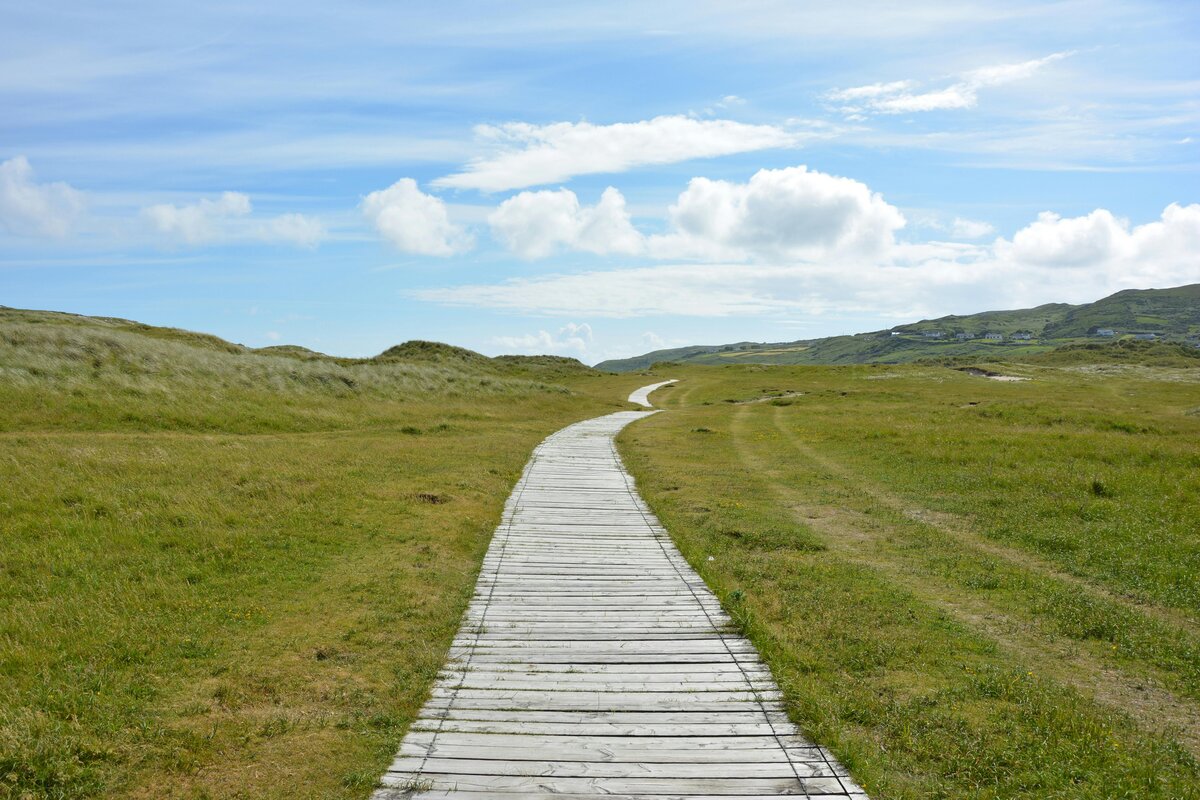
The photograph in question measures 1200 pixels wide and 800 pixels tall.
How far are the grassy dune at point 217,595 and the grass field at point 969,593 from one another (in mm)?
5099

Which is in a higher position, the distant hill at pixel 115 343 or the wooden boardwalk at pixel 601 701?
the distant hill at pixel 115 343

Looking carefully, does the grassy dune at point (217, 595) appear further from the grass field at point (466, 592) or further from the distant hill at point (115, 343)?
the distant hill at point (115, 343)

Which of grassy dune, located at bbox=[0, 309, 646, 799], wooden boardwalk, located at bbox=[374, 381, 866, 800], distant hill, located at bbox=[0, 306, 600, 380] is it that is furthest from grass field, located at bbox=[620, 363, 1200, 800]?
distant hill, located at bbox=[0, 306, 600, 380]

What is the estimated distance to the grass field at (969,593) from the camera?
24.6 ft

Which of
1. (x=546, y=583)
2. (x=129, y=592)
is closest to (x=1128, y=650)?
(x=546, y=583)

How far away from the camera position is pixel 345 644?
10180 millimetres

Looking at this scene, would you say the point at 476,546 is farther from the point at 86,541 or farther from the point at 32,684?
the point at 32,684

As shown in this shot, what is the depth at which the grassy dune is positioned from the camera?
7152 mm

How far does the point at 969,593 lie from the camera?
1300 centimetres

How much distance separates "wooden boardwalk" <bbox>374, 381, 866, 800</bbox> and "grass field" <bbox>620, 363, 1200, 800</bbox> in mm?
594

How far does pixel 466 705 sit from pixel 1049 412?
43.5m

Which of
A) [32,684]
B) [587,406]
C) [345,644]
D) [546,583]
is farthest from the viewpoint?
[587,406]

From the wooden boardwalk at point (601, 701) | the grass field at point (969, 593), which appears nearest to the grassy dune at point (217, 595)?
the wooden boardwalk at point (601, 701)

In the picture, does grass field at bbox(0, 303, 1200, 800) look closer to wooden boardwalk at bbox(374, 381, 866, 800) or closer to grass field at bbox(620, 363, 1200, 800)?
grass field at bbox(620, 363, 1200, 800)
